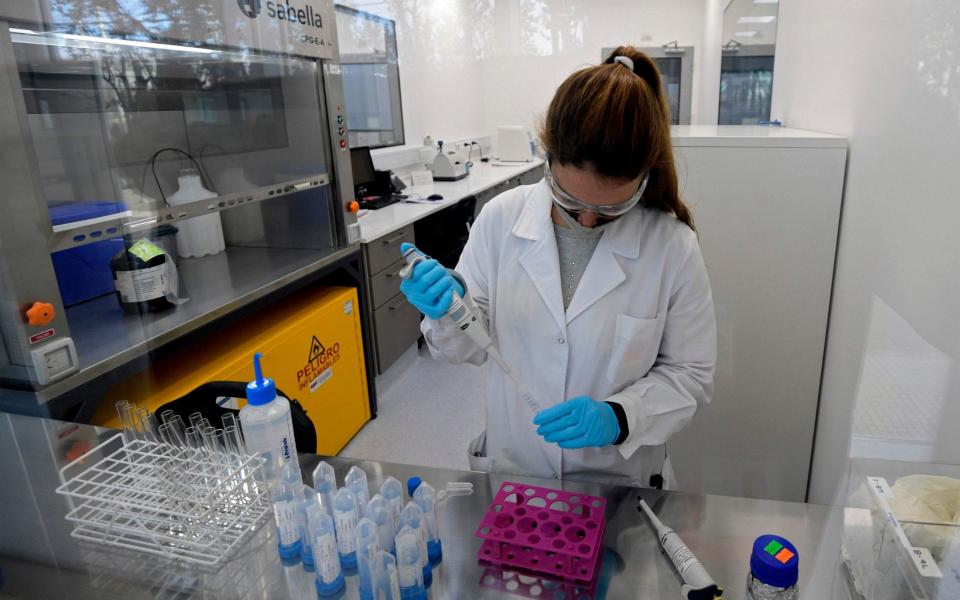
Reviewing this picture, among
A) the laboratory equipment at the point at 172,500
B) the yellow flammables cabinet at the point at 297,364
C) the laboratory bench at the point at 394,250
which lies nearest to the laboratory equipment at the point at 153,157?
the yellow flammables cabinet at the point at 297,364

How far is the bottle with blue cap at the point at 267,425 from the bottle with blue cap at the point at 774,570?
0.64m

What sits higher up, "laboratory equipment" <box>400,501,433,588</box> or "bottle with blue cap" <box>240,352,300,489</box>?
"bottle with blue cap" <box>240,352,300,489</box>

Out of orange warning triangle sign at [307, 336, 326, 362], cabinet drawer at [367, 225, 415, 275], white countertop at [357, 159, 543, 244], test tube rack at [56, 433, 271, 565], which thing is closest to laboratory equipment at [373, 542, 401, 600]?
test tube rack at [56, 433, 271, 565]

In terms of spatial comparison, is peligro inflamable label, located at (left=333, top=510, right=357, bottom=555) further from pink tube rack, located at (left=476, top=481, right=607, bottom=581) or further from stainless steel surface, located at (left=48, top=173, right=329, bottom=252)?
stainless steel surface, located at (left=48, top=173, right=329, bottom=252)

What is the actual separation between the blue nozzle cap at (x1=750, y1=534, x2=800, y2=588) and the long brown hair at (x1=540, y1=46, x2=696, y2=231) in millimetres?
633

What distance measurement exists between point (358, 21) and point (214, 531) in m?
4.43

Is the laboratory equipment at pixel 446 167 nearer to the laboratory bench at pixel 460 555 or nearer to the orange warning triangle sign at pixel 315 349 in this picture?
the orange warning triangle sign at pixel 315 349

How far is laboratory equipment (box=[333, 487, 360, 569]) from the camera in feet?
2.54

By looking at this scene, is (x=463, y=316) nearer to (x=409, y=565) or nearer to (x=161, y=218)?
(x=409, y=565)

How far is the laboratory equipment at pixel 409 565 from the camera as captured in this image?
73 cm

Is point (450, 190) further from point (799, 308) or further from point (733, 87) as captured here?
point (799, 308)

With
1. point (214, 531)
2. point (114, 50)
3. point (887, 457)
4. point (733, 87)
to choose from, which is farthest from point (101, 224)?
point (733, 87)

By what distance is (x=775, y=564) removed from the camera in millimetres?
646

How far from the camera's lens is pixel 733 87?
4.53 m
